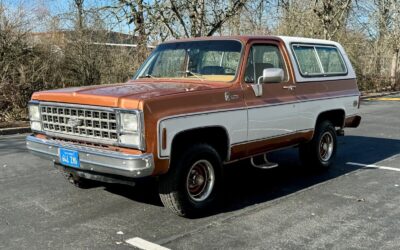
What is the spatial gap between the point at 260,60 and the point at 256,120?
2.74 ft

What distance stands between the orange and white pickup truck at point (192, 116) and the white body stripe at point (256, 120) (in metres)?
0.01

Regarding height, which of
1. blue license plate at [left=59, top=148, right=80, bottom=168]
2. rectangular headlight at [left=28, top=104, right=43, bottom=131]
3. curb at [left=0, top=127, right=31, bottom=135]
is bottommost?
curb at [left=0, top=127, right=31, bottom=135]

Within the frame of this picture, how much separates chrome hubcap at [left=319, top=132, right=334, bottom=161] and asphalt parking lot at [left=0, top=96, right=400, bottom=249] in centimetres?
29

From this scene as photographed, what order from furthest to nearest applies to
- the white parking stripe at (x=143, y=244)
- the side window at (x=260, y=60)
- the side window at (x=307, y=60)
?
the side window at (x=307, y=60) → the side window at (x=260, y=60) → the white parking stripe at (x=143, y=244)

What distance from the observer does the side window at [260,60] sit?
580 cm

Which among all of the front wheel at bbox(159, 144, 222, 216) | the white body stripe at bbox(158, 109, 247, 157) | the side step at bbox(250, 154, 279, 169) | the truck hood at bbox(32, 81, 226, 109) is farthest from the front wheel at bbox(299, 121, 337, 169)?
the truck hood at bbox(32, 81, 226, 109)

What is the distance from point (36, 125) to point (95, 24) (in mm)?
11261

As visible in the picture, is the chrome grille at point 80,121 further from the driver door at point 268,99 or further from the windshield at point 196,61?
the driver door at point 268,99

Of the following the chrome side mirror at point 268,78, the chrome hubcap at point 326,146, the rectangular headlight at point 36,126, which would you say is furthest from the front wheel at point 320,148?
the rectangular headlight at point 36,126

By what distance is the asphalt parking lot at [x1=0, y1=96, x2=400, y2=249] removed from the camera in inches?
176

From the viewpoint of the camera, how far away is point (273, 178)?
6.94 m

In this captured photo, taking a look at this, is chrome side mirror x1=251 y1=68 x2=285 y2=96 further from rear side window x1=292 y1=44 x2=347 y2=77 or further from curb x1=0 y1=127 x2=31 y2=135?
curb x1=0 y1=127 x2=31 y2=135

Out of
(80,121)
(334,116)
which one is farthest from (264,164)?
(80,121)

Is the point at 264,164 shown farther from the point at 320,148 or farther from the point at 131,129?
the point at 131,129
